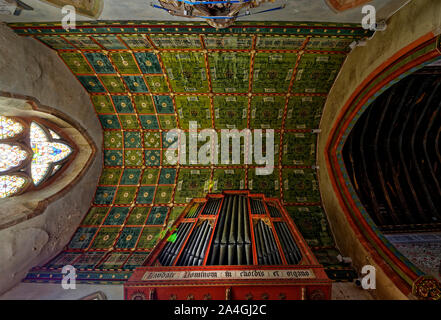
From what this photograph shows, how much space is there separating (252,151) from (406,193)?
28.6 feet

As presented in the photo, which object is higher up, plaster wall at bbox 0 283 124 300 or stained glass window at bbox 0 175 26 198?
stained glass window at bbox 0 175 26 198

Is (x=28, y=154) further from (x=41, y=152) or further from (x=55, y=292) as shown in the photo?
(x=55, y=292)

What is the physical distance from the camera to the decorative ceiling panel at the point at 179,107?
857cm

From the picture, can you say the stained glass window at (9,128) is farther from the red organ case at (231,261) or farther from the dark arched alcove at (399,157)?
the dark arched alcove at (399,157)

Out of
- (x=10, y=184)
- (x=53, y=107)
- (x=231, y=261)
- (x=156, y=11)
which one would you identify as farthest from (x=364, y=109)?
(x=10, y=184)

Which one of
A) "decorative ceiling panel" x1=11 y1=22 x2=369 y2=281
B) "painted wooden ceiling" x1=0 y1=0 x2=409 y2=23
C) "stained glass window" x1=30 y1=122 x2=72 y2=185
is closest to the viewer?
"painted wooden ceiling" x1=0 y1=0 x2=409 y2=23

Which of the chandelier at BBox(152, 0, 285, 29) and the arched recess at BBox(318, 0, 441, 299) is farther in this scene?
the arched recess at BBox(318, 0, 441, 299)

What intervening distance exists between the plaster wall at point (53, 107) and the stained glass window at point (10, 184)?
2.04ft

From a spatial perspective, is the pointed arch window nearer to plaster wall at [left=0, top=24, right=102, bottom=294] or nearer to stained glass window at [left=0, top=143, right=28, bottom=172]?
stained glass window at [left=0, top=143, right=28, bottom=172]

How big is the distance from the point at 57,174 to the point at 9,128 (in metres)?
2.91

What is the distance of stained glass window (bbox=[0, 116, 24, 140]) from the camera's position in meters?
8.23

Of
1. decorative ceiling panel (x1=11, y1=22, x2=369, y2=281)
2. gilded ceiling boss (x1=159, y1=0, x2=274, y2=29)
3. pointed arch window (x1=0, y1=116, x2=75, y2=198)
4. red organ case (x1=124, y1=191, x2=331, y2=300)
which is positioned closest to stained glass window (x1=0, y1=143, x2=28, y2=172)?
pointed arch window (x1=0, y1=116, x2=75, y2=198)

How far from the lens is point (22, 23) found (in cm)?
757

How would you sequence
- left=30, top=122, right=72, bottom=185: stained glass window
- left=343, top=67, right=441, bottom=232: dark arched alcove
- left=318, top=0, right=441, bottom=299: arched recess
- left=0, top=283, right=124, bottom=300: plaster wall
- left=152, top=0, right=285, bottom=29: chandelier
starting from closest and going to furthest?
1. left=152, top=0, right=285, bottom=29: chandelier
2. left=318, top=0, right=441, bottom=299: arched recess
3. left=0, top=283, right=124, bottom=300: plaster wall
4. left=30, top=122, right=72, bottom=185: stained glass window
5. left=343, top=67, right=441, bottom=232: dark arched alcove
